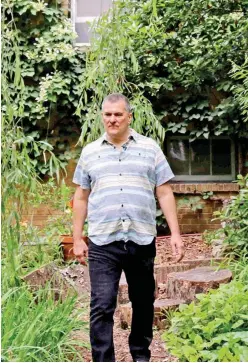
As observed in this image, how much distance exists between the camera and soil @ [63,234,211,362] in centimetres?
387

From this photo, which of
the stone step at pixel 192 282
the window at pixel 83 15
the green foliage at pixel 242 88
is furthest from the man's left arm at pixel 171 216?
the window at pixel 83 15

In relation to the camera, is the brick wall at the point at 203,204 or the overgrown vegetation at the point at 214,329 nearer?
the overgrown vegetation at the point at 214,329

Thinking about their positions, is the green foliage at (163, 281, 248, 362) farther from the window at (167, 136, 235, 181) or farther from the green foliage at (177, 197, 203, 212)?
the window at (167, 136, 235, 181)

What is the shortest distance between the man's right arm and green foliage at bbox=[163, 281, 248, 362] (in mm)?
765

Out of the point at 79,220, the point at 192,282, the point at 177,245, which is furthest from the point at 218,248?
the point at 79,220

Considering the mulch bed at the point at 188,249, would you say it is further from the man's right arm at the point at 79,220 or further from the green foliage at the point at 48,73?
the man's right arm at the point at 79,220

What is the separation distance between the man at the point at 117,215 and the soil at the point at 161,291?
22.4 inches

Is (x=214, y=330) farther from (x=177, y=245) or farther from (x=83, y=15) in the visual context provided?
(x=83, y=15)

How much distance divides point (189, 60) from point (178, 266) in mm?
3067

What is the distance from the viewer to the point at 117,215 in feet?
10.6

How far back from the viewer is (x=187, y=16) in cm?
690

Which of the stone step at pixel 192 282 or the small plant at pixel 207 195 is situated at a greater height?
the small plant at pixel 207 195

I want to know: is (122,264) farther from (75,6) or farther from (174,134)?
(75,6)

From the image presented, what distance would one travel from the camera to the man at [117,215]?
10.5ft
